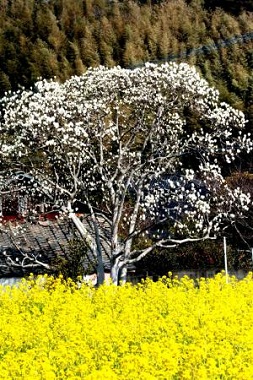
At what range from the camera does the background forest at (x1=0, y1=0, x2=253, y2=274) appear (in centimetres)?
3086

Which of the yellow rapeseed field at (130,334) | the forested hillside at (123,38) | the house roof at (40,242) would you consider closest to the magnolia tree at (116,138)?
the house roof at (40,242)

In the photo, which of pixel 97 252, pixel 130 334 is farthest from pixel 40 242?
pixel 130 334

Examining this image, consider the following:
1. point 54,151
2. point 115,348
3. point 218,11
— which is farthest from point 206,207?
point 218,11

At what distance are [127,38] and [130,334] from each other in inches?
1053

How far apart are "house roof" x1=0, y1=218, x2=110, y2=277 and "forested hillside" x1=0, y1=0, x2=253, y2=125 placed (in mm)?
9295

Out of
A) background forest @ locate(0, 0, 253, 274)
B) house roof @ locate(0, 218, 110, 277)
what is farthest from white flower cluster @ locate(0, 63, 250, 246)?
background forest @ locate(0, 0, 253, 274)

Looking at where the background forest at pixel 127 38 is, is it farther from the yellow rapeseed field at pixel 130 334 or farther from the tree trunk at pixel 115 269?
the yellow rapeseed field at pixel 130 334

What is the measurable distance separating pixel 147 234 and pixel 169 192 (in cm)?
410

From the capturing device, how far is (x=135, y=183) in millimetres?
17094

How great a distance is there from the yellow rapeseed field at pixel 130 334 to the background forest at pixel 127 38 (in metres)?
16.7

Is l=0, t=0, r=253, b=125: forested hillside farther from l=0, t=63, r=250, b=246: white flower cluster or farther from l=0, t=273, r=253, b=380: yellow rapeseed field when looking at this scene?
l=0, t=273, r=253, b=380: yellow rapeseed field

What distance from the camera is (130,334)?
23.4ft

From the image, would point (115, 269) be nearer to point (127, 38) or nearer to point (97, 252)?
point (97, 252)

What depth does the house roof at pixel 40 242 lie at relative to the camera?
1803 centimetres
